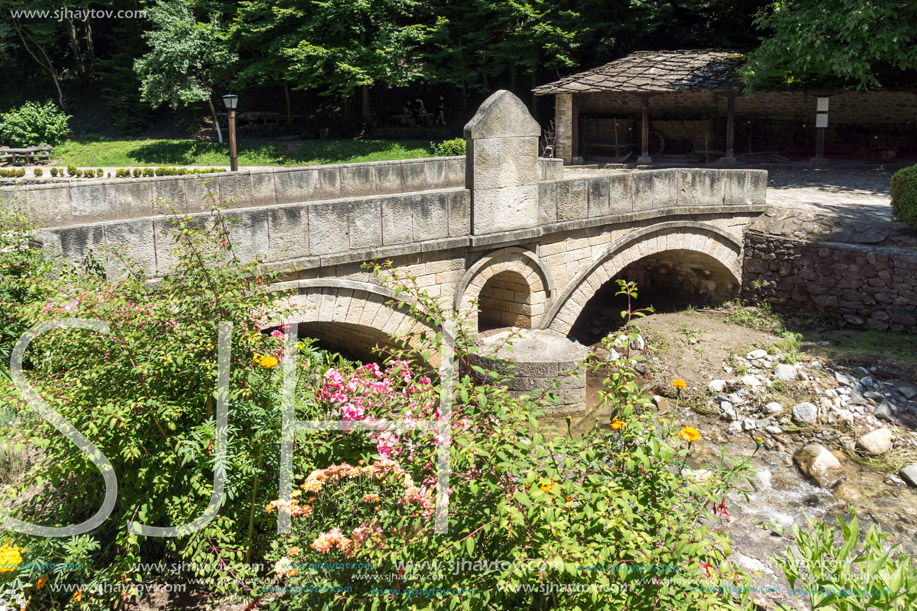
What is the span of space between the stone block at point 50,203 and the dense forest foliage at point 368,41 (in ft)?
59.9

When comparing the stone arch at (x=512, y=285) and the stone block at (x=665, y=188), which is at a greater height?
the stone block at (x=665, y=188)

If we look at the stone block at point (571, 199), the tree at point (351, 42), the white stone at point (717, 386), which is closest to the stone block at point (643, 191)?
the stone block at point (571, 199)

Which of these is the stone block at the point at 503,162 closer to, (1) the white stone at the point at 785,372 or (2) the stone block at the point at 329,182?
(2) the stone block at the point at 329,182

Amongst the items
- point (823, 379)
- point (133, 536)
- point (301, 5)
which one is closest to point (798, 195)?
point (823, 379)

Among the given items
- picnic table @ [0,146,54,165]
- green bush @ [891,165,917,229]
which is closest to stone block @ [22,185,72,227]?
green bush @ [891,165,917,229]

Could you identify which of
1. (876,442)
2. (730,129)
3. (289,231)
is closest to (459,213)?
(289,231)

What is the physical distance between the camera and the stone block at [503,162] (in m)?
9.88

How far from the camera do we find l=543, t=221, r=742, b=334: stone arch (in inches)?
463

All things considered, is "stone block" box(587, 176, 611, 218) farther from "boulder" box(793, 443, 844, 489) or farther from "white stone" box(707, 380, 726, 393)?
"boulder" box(793, 443, 844, 489)

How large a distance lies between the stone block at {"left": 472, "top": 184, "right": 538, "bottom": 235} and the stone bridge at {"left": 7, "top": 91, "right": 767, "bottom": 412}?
0.07 feet

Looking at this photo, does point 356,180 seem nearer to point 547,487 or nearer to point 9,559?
point 9,559

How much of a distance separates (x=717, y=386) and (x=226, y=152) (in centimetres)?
2228

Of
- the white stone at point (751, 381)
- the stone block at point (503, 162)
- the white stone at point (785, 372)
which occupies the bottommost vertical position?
the white stone at point (751, 381)

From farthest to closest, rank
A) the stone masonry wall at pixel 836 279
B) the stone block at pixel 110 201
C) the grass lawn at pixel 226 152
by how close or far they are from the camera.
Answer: the grass lawn at pixel 226 152 < the stone masonry wall at pixel 836 279 < the stone block at pixel 110 201
